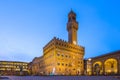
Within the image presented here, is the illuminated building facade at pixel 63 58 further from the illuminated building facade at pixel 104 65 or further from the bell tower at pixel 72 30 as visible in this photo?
the illuminated building facade at pixel 104 65

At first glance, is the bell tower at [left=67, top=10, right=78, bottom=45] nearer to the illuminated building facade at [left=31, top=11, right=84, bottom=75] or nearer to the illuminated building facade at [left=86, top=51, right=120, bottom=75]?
the illuminated building facade at [left=31, top=11, right=84, bottom=75]

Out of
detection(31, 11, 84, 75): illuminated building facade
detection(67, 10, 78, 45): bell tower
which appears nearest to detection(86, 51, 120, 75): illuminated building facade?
detection(31, 11, 84, 75): illuminated building facade

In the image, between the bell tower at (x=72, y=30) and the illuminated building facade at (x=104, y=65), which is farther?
the bell tower at (x=72, y=30)

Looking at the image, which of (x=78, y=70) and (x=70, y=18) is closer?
(x=78, y=70)

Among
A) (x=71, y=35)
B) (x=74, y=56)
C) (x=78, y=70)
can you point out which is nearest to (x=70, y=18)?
(x=71, y=35)

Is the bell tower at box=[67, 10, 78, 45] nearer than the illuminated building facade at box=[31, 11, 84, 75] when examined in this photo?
No

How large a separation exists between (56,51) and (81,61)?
854 inches

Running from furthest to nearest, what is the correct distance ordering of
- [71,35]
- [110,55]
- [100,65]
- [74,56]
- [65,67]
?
[71,35] → [74,56] → [65,67] → [100,65] → [110,55]

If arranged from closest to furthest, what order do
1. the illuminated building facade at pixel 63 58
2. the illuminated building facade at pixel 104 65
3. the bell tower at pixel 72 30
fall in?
the illuminated building facade at pixel 104 65 → the illuminated building facade at pixel 63 58 → the bell tower at pixel 72 30

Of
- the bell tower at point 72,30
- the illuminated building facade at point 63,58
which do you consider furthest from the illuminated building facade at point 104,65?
the bell tower at point 72,30

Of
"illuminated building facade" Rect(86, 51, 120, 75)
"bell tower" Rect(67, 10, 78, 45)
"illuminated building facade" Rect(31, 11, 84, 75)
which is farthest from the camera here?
"bell tower" Rect(67, 10, 78, 45)

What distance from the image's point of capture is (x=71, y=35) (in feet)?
310

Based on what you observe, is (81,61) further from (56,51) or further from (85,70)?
(56,51)

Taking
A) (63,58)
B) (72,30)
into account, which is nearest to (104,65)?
(63,58)
